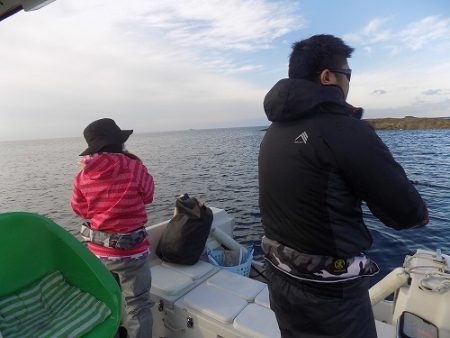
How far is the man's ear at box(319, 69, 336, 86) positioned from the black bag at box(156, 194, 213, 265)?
108 inches

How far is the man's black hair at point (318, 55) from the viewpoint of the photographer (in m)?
1.58

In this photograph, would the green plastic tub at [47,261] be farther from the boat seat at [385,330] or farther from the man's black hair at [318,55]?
the boat seat at [385,330]

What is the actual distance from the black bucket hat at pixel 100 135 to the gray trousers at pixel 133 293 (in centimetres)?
102

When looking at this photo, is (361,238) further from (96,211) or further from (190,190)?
(190,190)

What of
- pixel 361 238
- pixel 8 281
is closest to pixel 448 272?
pixel 361 238

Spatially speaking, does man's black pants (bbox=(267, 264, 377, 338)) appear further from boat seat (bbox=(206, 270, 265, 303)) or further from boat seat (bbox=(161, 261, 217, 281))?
boat seat (bbox=(161, 261, 217, 281))

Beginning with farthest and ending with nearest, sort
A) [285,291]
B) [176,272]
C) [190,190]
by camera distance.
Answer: [190,190]
[176,272]
[285,291]

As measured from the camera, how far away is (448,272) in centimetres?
277

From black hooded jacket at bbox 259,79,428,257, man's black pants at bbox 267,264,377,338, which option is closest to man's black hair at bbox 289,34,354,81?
black hooded jacket at bbox 259,79,428,257

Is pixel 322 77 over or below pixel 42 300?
over

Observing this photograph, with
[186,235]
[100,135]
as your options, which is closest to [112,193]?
[100,135]

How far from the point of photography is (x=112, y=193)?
2672 mm

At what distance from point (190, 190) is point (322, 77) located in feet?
61.7

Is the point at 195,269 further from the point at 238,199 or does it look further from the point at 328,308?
the point at 238,199
